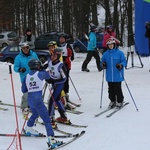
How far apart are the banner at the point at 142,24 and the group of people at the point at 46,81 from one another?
906 centimetres

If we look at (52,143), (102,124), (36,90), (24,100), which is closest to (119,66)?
(102,124)

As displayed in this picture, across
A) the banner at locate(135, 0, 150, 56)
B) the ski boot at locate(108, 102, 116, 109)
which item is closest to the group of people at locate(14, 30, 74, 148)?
the ski boot at locate(108, 102, 116, 109)

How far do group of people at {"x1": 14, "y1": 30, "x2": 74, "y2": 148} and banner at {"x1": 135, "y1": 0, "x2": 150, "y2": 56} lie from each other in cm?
906

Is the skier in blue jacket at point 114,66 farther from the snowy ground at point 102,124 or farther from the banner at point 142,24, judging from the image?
the banner at point 142,24

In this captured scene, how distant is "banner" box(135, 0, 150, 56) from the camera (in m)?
17.5

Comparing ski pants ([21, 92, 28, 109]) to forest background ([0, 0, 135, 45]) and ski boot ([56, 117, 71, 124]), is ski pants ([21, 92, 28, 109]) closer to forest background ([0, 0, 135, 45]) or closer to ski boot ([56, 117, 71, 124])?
ski boot ([56, 117, 71, 124])

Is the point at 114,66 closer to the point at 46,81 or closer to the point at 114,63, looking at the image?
the point at 114,63

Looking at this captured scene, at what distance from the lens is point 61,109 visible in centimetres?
743

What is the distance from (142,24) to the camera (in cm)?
1777

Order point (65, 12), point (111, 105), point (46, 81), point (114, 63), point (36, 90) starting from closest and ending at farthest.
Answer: point (36, 90) < point (46, 81) < point (114, 63) < point (111, 105) < point (65, 12)

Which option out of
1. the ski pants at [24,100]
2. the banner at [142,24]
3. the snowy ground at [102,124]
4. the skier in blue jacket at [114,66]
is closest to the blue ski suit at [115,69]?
the skier in blue jacket at [114,66]

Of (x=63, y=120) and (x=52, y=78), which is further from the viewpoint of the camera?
(x=63, y=120)

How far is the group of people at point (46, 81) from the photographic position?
625 centimetres

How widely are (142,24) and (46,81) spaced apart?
37.6ft
